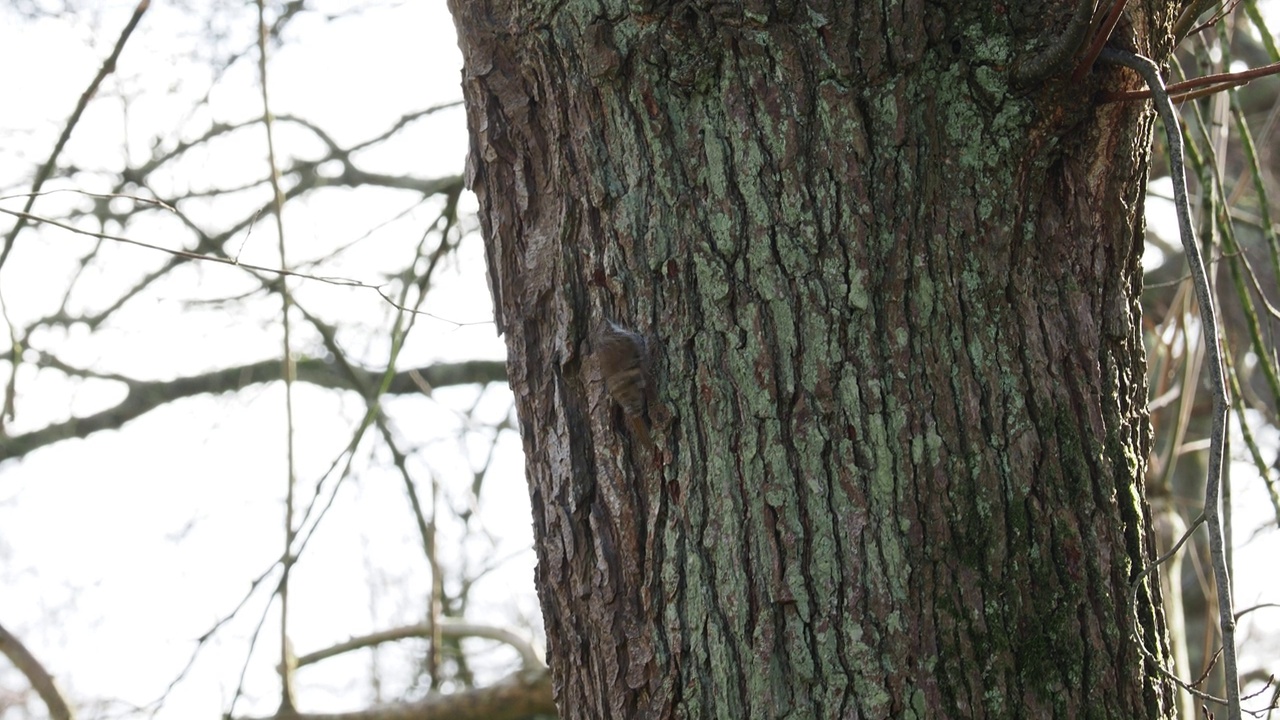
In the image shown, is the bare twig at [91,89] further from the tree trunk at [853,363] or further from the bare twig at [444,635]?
the bare twig at [444,635]

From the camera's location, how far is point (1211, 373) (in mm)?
1000

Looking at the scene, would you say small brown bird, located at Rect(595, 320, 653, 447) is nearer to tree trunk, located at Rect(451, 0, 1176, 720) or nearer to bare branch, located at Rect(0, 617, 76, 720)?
tree trunk, located at Rect(451, 0, 1176, 720)

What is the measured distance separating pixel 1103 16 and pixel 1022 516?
1.67 feet

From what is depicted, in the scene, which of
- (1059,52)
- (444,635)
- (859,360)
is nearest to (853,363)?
(859,360)

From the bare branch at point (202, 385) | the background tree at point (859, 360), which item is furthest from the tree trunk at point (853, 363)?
the bare branch at point (202, 385)

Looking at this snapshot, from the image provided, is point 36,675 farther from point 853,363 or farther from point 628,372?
point 853,363

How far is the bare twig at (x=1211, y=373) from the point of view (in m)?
0.93

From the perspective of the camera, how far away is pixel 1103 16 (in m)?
1.09

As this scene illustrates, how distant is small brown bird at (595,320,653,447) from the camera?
116cm

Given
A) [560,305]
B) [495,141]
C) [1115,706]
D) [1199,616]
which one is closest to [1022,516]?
[1115,706]

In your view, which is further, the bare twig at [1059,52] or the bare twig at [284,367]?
the bare twig at [284,367]

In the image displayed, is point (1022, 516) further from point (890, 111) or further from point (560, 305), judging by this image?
point (560, 305)

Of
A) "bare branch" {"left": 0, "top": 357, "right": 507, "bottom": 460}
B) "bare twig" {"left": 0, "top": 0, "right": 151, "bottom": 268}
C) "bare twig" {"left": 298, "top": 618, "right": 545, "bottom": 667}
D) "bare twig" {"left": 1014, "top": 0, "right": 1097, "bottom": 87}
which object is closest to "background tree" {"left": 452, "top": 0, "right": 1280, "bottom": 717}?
"bare twig" {"left": 1014, "top": 0, "right": 1097, "bottom": 87}

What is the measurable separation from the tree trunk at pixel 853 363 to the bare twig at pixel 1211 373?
0.27ft
